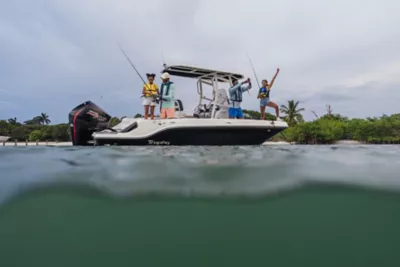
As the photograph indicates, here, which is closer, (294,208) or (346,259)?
(346,259)

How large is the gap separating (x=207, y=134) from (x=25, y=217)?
7562 millimetres

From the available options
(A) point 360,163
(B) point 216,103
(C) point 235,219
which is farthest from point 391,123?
(C) point 235,219

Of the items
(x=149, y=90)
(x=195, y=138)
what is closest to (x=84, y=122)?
(x=149, y=90)

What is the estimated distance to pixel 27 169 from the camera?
3.92 metres

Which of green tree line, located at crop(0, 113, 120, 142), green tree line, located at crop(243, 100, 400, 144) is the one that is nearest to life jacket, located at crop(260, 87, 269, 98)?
green tree line, located at crop(243, 100, 400, 144)

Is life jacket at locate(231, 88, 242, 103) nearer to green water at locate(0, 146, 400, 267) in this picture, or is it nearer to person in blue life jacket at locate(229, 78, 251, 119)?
person in blue life jacket at locate(229, 78, 251, 119)

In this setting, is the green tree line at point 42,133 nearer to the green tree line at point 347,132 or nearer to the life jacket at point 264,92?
the green tree line at point 347,132

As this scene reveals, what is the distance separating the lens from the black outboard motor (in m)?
9.66

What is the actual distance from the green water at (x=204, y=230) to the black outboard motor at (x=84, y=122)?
7.03m

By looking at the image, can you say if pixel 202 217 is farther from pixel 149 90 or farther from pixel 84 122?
pixel 84 122

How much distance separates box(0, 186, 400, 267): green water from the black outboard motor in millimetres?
7034

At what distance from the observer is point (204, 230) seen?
2770 mm

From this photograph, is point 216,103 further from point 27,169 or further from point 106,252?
point 106,252

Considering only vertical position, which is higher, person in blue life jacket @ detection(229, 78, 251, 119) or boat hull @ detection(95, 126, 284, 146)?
person in blue life jacket @ detection(229, 78, 251, 119)
